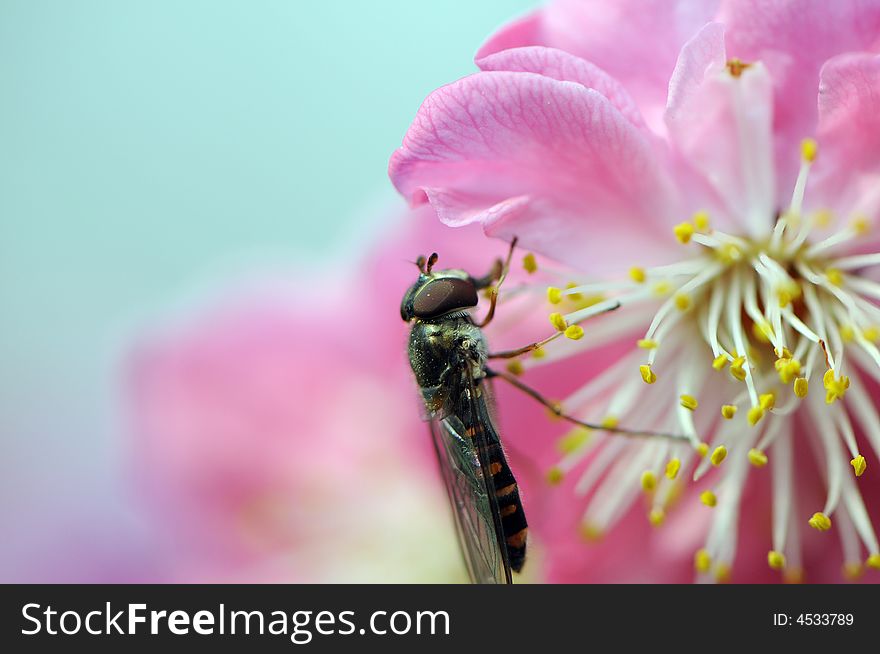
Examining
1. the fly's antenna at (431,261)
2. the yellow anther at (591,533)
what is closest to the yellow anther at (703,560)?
the yellow anther at (591,533)

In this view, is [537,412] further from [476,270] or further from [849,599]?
[849,599]

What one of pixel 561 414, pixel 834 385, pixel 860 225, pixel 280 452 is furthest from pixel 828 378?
pixel 280 452

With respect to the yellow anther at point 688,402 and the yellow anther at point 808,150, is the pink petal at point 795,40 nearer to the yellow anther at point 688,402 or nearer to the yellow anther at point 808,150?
the yellow anther at point 808,150

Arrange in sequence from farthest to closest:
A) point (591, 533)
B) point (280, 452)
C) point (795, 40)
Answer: point (280, 452) → point (591, 533) → point (795, 40)

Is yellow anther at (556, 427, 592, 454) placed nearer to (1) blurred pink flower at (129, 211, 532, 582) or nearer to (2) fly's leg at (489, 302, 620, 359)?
(2) fly's leg at (489, 302, 620, 359)

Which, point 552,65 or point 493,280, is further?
point 493,280

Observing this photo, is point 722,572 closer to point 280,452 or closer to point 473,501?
point 473,501

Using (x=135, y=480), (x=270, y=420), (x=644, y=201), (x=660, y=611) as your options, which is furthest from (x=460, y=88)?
(x=135, y=480)
